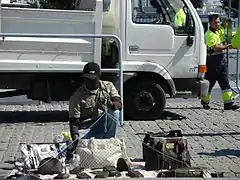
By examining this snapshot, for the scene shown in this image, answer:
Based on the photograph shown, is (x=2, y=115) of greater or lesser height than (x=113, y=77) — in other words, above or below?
below

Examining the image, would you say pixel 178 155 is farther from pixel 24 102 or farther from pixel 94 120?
pixel 24 102

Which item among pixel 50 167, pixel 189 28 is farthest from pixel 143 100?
pixel 50 167

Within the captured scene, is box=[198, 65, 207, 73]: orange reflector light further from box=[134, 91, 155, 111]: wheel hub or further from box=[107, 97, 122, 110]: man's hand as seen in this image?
box=[107, 97, 122, 110]: man's hand

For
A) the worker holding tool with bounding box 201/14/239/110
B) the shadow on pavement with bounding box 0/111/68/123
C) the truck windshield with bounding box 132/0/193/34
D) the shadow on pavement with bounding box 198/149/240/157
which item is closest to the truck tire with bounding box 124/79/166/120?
the truck windshield with bounding box 132/0/193/34

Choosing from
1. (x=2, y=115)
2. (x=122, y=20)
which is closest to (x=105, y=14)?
(x=122, y=20)

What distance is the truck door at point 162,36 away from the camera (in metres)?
12.6

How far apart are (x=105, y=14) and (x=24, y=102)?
4.40 meters

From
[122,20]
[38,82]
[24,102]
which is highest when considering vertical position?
[122,20]

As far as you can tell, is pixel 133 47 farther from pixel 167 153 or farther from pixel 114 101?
pixel 167 153

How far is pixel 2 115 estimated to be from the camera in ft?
46.1

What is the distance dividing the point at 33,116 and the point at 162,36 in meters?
3.17

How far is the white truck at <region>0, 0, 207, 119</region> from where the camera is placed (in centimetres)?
1210

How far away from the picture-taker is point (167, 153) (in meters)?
7.92

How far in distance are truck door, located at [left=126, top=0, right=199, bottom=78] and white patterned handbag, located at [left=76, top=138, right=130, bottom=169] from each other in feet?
16.0
